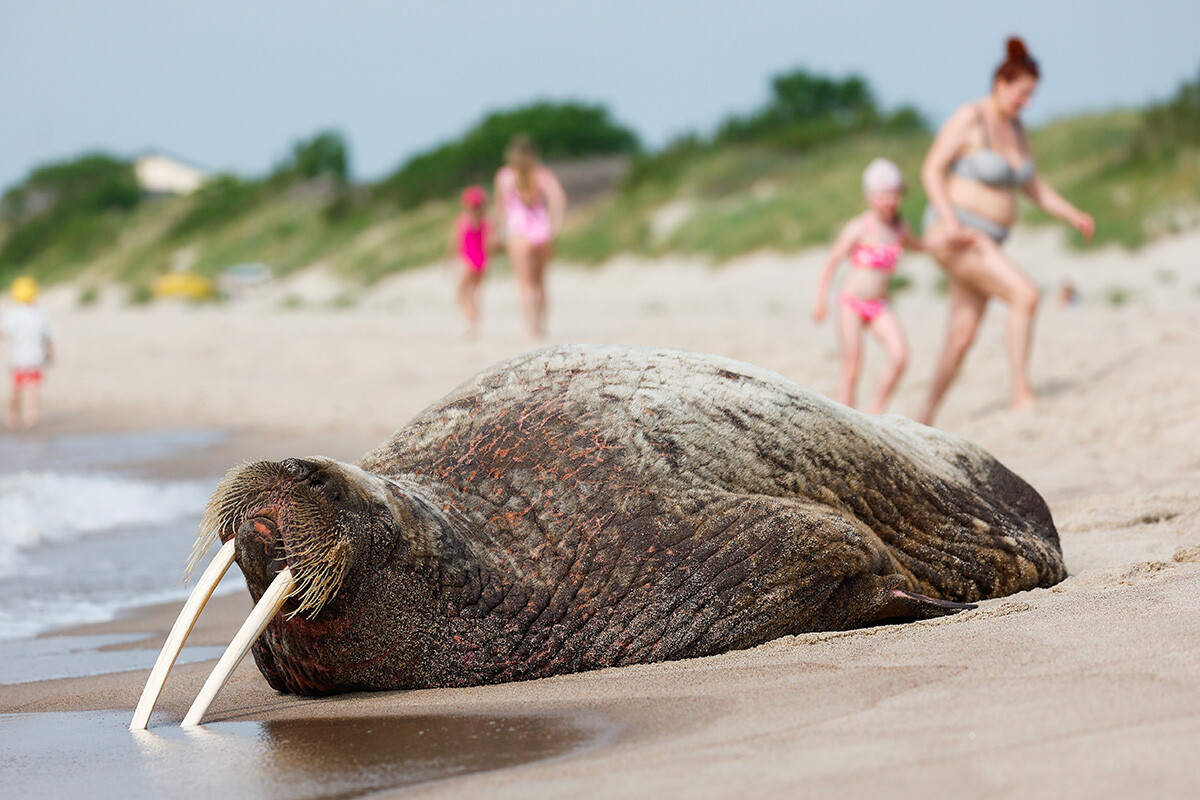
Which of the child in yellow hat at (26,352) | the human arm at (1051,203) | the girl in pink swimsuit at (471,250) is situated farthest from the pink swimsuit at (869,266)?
the child in yellow hat at (26,352)

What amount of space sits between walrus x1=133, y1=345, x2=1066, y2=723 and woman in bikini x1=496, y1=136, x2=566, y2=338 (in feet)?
27.5

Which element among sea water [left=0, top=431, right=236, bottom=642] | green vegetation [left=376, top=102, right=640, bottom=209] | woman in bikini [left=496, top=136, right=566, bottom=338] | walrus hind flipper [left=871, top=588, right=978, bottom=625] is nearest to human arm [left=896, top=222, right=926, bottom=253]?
sea water [left=0, top=431, right=236, bottom=642]

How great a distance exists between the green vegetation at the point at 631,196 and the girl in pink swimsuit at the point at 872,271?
32.0 ft

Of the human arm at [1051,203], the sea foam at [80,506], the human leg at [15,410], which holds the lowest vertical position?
the human leg at [15,410]

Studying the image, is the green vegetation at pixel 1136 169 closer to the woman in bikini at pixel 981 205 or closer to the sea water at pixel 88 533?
the woman in bikini at pixel 981 205

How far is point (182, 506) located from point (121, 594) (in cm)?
240

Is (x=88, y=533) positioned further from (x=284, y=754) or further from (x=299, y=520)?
(x=284, y=754)

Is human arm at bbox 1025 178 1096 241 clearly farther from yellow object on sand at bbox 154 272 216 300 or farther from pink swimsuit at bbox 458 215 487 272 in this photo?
yellow object on sand at bbox 154 272 216 300

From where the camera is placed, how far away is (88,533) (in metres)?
6.74

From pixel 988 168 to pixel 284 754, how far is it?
224 inches

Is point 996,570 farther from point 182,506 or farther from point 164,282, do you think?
point 164,282

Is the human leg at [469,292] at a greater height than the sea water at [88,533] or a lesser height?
greater

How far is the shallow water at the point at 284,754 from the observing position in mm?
2441

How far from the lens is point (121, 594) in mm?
5121
